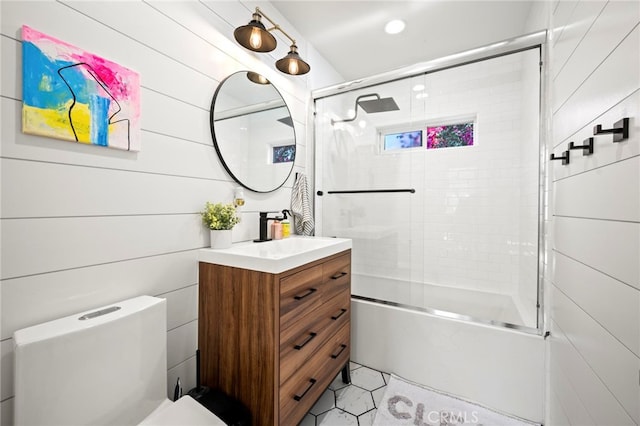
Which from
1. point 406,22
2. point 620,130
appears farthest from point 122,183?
point 406,22

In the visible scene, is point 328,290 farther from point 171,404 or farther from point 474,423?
point 474,423

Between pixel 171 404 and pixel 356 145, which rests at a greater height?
pixel 356 145

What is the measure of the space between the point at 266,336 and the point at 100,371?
0.54 m

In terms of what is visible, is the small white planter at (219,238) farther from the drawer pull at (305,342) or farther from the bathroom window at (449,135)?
the bathroom window at (449,135)

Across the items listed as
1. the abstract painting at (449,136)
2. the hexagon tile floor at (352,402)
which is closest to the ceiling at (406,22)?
the abstract painting at (449,136)

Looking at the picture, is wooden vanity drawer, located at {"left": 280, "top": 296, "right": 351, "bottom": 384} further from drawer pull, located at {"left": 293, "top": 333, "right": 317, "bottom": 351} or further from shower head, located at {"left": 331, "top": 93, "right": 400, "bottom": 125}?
shower head, located at {"left": 331, "top": 93, "right": 400, "bottom": 125}

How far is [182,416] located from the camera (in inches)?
35.8

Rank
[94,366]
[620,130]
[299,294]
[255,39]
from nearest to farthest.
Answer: [620,130] → [94,366] → [299,294] → [255,39]

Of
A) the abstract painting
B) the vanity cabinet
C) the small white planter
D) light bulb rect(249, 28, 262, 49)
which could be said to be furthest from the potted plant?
the abstract painting

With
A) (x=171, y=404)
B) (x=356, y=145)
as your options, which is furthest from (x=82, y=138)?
(x=356, y=145)

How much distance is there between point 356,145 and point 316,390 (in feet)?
6.25

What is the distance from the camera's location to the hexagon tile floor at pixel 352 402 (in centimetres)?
142

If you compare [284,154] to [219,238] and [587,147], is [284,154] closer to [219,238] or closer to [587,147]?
[219,238]

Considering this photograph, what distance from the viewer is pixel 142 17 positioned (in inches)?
44.2
